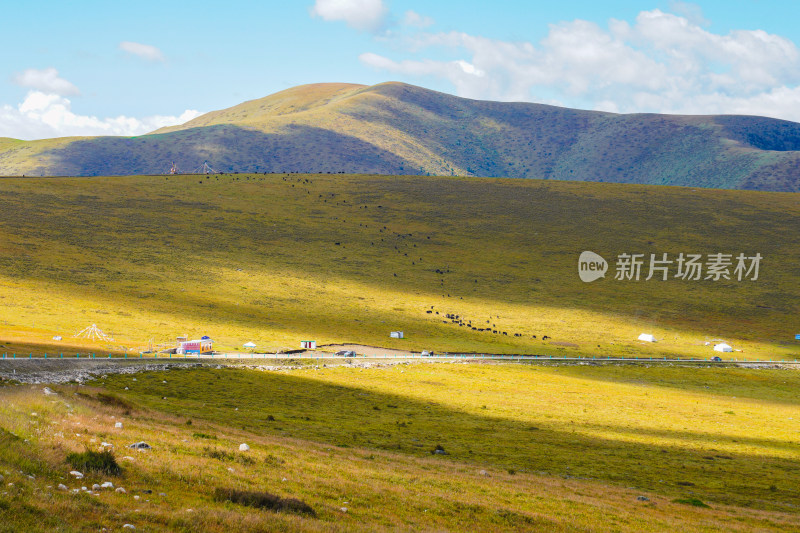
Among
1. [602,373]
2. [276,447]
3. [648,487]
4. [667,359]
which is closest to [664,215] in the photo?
[667,359]

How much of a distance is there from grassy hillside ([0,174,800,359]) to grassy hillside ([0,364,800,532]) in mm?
23574

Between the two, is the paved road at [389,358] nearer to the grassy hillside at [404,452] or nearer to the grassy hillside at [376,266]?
the grassy hillside at [376,266]

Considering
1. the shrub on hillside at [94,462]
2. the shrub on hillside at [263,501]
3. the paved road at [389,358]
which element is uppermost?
the shrub on hillside at [94,462]

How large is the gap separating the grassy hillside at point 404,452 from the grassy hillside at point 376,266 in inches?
928

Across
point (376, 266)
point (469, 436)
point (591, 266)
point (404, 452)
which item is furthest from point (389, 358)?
point (591, 266)

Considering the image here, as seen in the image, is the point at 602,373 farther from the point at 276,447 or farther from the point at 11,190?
the point at 11,190

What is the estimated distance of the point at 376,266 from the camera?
464 ft

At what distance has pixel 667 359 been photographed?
9994 centimetres

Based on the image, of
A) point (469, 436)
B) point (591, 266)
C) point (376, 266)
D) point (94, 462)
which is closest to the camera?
point (94, 462)

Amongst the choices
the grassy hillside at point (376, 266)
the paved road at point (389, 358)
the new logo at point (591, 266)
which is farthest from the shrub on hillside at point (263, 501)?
the new logo at point (591, 266)

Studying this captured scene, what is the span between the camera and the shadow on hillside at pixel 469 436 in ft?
123

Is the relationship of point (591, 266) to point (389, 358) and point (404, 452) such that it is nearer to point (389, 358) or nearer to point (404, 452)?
point (389, 358)

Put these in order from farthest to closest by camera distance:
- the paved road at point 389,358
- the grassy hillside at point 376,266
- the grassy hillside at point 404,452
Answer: the grassy hillside at point 376,266, the paved road at point 389,358, the grassy hillside at point 404,452

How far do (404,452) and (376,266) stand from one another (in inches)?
4088
